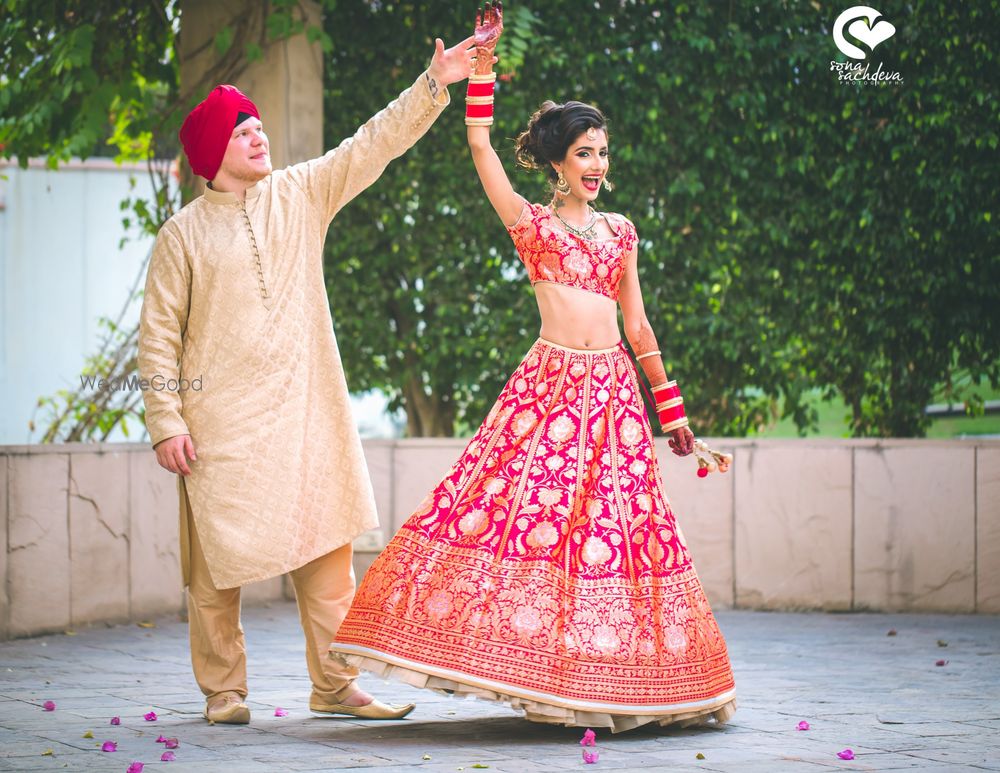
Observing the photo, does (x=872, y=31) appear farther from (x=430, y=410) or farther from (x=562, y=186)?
(x=562, y=186)

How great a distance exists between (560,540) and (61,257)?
1184 centimetres

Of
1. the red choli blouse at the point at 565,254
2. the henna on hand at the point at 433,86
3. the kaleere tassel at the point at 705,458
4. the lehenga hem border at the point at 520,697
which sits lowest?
the lehenga hem border at the point at 520,697

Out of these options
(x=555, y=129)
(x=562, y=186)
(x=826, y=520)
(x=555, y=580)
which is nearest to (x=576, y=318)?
(x=562, y=186)

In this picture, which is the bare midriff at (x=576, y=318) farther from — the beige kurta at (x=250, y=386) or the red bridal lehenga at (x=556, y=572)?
the beige kurta at (x=250, y=386)

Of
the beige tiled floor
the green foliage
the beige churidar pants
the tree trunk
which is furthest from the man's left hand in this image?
the tree trunk

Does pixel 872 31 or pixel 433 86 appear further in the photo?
pixel 872 31

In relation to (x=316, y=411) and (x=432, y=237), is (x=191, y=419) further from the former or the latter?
(x=432, y=237)

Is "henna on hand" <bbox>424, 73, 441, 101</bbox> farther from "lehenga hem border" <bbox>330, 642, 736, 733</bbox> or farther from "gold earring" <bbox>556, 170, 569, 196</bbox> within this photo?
"lehenga hem border" <bbox>330, 642, 736, 733</bbox>

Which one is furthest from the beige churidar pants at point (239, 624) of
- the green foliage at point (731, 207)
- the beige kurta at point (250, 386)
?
the green foliage at point (731, 207)

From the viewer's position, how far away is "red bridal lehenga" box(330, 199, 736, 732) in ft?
13.0

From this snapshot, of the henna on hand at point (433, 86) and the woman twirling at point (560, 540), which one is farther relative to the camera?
the henna on hand at point (433, 86)

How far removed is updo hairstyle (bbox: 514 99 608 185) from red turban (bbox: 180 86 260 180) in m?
0.85

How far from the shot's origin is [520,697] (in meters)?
3.90

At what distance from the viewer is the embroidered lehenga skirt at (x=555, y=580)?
394 cm
